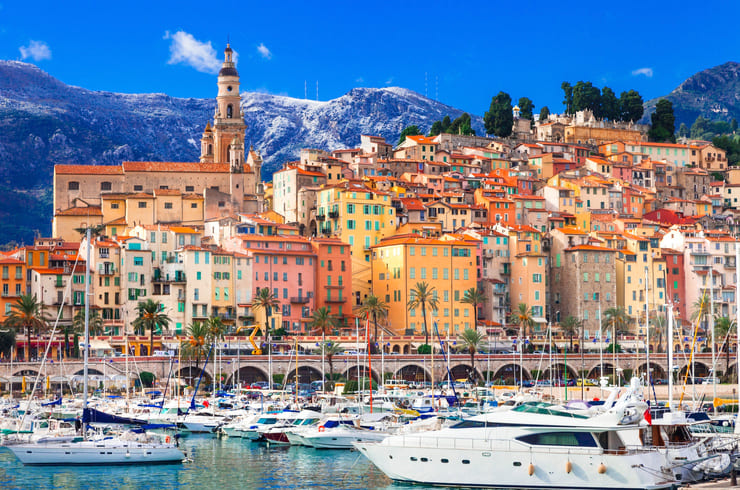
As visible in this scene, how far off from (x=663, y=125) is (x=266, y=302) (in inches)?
3609

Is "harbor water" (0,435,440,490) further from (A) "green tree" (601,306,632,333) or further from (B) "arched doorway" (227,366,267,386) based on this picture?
(A) "green tree" (601,306,632,333)

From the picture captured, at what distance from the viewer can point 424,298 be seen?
373 ft

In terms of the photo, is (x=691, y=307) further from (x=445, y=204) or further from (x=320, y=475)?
(x=320, y=475)

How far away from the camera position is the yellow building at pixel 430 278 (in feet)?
385

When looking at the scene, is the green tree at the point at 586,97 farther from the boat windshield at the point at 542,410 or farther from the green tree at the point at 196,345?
the boat windshield at the point at 542,410

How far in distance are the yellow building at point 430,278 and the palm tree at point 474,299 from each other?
50 centimetres

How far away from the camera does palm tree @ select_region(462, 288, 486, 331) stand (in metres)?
116

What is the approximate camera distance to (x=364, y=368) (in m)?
99.2

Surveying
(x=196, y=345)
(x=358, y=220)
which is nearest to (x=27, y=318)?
(x=196, y=345)

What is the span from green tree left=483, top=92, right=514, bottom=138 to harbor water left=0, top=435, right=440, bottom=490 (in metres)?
112

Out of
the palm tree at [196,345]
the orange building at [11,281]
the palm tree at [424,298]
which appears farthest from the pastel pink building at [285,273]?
the orange building at [11,281]

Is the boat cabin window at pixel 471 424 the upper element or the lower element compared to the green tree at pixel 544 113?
lower

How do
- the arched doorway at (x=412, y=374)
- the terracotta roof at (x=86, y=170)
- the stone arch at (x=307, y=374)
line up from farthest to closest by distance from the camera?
the terracotta roof at (x=86, y=170) → the arched doorway at (x=412, y=374) → the stone arch at (x=307, y=374)

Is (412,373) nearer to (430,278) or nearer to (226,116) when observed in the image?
(430,278)
